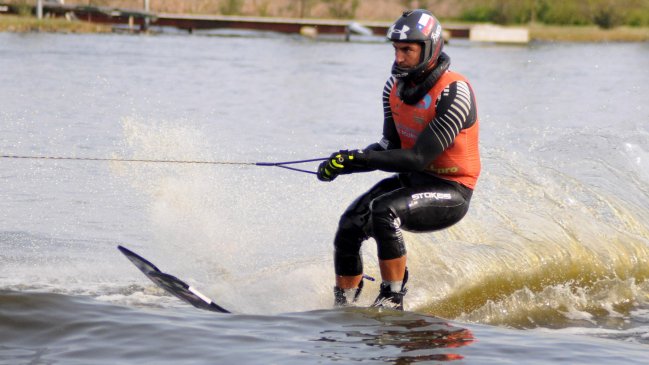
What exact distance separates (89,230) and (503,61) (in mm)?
29662

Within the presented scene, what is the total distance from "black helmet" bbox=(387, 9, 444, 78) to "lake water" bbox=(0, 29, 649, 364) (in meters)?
1.42

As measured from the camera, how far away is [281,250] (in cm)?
904

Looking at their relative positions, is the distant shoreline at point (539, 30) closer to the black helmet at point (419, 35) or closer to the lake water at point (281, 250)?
the lake water at point (281, 250)

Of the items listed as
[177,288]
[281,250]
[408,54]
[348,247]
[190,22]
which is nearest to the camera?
[408,54]

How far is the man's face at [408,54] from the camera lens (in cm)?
643

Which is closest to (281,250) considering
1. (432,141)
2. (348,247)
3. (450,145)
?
(348,247)

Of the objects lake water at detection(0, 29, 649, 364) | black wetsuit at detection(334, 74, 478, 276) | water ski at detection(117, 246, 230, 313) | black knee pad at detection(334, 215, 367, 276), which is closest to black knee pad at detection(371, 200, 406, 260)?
black wetsuit at detection(334, 74, 478, 276)

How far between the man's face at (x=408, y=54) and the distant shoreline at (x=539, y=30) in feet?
121

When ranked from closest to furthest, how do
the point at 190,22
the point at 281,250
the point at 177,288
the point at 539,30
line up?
1. the point at 177,288
2. the point at 281,250
3. the point at 190,22
4. the point at 539,30

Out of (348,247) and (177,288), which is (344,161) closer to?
(348,247)

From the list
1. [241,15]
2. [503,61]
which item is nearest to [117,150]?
[503,61]

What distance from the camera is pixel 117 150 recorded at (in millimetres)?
14273

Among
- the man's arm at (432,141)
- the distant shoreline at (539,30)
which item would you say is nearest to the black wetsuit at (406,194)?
the man's arm at (432,141)

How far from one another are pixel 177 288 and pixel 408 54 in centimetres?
196
